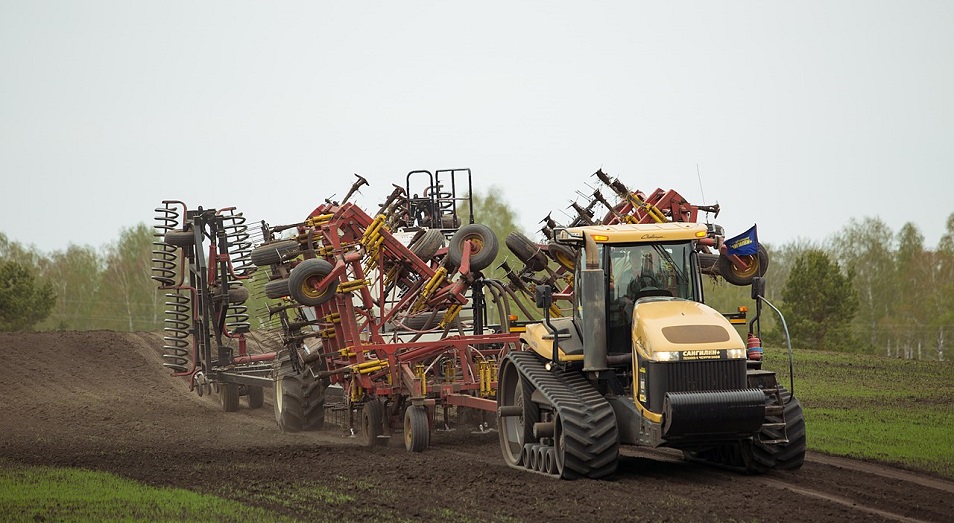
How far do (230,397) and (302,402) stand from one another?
232 inches

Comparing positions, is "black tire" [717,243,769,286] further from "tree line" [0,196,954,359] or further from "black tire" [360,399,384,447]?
"tree line" [0,196,954,359]

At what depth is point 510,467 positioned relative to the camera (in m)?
14.7

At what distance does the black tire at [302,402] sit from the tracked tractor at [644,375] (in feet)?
21.3

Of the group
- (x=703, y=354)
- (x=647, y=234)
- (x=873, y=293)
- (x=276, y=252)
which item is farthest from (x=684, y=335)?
(x=873, y=293)

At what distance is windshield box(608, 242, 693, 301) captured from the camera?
13.3 metres

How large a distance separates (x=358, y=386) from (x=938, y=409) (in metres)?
9.91

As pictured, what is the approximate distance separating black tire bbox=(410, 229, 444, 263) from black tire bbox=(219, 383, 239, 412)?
7.45 metres

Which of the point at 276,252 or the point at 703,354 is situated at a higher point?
the point at 276,252

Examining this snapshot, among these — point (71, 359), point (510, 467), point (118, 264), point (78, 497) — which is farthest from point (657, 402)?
point (118, 264)

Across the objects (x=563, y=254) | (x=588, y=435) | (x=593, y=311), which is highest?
(x=563, y=254)

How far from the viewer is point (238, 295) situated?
81.7 feet

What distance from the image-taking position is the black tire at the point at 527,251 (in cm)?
1850

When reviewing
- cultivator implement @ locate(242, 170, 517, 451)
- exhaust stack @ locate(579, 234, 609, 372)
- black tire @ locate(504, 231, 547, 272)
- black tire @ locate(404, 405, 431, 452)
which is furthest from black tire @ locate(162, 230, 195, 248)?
exhaust stack @ locate(579, 234, 609, 372)

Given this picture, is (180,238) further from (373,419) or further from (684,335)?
(684,335)
